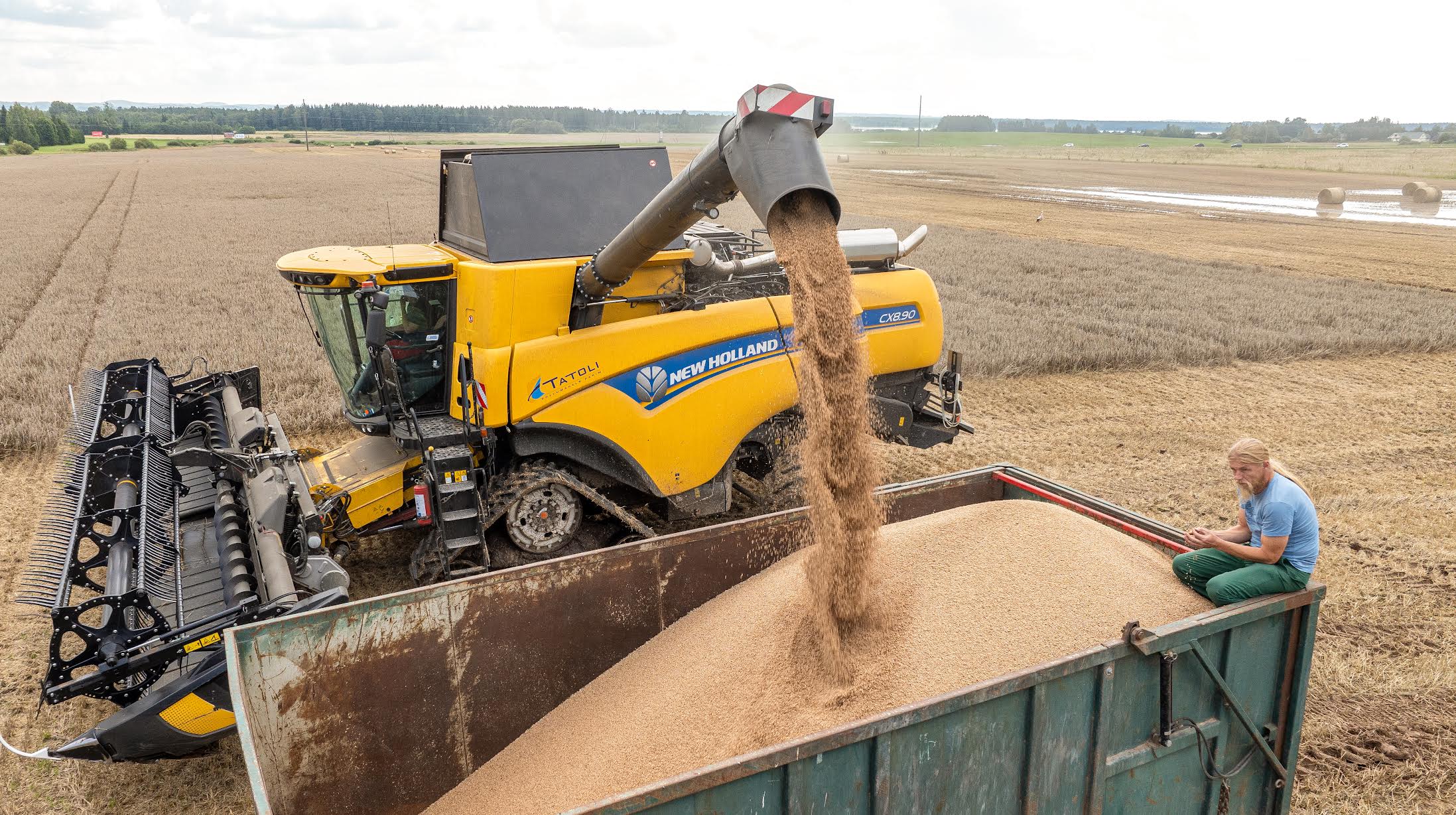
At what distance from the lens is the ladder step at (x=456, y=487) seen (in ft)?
18.5

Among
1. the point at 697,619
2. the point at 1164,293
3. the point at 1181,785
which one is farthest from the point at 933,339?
the point at 1164,293

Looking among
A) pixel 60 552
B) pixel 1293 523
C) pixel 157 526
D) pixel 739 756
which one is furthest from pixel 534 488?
pixel 1293 523

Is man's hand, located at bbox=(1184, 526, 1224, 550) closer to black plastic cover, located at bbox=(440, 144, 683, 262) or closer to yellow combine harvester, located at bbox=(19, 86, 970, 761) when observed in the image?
yellow combine harvester, located at bbox=(19, 86, 970, 761)

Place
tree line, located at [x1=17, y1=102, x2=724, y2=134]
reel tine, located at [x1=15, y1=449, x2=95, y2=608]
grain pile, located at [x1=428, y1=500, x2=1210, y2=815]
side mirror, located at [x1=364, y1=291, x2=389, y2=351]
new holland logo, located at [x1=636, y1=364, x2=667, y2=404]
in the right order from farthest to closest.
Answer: tree line, located at [x1=17, y1=102, x2=724, y2=134]
new holland logo, located at [x1=636, y1=364, x2=667, y2=404]
side mirror, located at [x1=364, y1=291, x2=389, y2=351]
reel tine, located at [x1=15, y1=449, x2=95, y2=608]
grain pile, located at [x1=428, y1=500, x2=1210, y2=815]

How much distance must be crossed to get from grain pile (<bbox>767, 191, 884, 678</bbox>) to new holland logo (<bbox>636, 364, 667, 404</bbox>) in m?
1.71

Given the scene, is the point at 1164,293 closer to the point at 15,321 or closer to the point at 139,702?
the point at 139,702

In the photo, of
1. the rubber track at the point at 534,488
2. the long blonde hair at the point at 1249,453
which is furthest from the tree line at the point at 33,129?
the long blonde hair at the point at 1249,453

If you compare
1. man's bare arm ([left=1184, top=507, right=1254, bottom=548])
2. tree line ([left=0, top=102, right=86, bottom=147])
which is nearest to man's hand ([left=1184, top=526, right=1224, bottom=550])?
man's bare arm ([left=1184, top=507, right=1254, bottom=548])

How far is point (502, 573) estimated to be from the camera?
13.7 feet

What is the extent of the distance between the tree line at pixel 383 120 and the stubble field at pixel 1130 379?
101m

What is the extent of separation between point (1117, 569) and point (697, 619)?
1.83m

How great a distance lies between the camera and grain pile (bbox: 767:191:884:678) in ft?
13.7

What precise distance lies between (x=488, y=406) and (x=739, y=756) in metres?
3.28

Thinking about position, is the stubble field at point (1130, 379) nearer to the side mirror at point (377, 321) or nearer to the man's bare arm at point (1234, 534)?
the man's bare arm at point (1234, 534)
